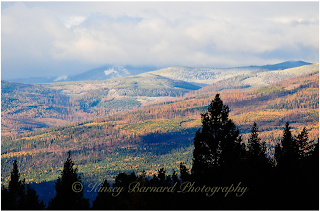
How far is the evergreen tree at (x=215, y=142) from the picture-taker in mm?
54969

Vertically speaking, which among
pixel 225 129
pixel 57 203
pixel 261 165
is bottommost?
pixel 57 203

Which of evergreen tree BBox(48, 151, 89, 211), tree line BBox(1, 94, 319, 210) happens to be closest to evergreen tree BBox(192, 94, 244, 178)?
tree line BBox(1, 94, 319, 210)

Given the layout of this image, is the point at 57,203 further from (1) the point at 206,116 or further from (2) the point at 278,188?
(2) the point at 278,188

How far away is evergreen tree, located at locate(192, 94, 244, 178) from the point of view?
55.0 metres

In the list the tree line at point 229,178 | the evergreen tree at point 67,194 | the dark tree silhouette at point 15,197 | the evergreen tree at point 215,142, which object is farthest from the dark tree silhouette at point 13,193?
the evergreen tree at point 215,142

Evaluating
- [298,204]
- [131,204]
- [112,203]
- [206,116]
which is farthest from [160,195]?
[298,204]

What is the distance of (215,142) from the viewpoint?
2195 inches

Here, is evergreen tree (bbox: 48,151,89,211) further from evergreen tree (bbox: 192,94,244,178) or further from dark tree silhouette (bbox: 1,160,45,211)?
evergreen tree (bbox: 192,94,244,178)

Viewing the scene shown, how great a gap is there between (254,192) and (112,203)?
1015 inches

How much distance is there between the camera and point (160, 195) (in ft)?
209

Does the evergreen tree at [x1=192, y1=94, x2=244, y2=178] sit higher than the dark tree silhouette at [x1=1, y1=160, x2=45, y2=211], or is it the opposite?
the evergreen tree at [x1=192, y1=94, x2=244, y2=178]


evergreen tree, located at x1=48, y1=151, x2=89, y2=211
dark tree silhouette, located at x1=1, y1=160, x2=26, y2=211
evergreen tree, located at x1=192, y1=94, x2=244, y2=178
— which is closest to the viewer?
evergreen tree, located at x1=192, y1=94, x2=244, y2=178

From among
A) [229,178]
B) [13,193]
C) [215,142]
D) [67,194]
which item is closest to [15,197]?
[13,193]

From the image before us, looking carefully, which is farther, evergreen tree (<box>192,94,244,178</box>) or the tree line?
evergreen tree (<box>192,94,244,178</box>)
